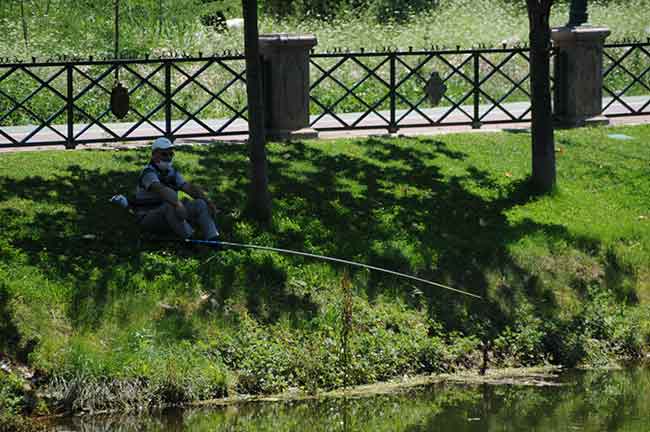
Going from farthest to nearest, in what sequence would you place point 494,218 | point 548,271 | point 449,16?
point 449,16, point 494,218, point 548,271

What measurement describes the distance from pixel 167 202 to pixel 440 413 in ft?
10.9

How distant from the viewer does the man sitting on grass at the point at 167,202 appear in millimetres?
12320

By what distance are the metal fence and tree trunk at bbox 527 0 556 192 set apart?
205 cm

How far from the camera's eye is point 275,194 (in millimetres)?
14047

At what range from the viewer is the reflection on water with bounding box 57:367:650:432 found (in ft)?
33.9

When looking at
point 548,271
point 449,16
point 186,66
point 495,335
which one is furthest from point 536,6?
point 449,16

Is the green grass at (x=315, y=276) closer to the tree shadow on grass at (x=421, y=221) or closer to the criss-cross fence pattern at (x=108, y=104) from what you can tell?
the tree shadow on grass at (x=421, y=221)

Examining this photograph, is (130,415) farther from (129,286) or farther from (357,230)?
(357,230)

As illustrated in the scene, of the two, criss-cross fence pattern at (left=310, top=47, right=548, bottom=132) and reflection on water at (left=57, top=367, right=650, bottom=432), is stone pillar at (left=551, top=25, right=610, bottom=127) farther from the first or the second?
reflection on water at (left=57, top=367, right=650, bottom=432)

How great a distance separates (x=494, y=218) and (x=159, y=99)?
373 inches

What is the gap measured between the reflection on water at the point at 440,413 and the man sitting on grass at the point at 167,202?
7.25 ft

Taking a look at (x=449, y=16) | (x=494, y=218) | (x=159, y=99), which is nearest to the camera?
(x=494, y=218)

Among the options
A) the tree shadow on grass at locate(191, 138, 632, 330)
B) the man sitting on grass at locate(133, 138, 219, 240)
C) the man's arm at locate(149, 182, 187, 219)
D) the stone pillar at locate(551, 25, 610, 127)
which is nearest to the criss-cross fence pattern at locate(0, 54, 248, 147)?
the tree shadow on grass at locate(191, 138, 632, 330)

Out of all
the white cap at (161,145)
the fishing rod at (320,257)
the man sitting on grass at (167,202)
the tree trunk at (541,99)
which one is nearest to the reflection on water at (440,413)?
the fishing rod at (320,257)
